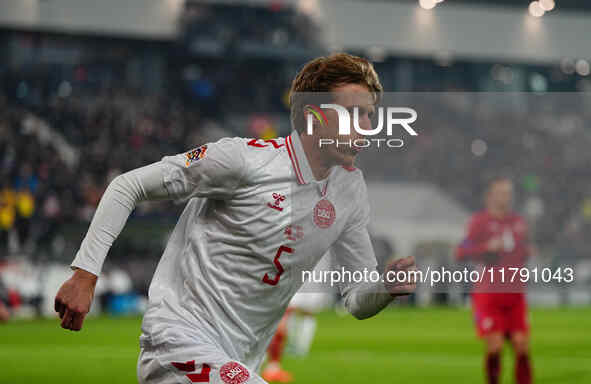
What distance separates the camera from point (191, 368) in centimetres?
295

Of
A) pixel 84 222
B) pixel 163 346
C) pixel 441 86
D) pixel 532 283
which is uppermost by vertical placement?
pixel 441 86

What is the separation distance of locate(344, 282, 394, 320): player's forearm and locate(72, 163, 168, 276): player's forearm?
78 centimetres

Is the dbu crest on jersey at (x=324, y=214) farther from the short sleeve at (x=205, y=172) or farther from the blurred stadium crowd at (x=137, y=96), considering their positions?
the blurred stadium crowd at (x=137, y=96)

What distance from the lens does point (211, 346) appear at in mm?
3031

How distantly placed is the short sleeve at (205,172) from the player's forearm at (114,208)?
0.04 meters

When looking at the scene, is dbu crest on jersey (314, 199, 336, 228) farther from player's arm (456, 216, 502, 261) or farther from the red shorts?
the red shorts

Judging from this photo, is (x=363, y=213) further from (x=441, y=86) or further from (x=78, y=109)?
(x=441, y=86)

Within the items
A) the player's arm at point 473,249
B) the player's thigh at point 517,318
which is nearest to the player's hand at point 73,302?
the player's arm at point 473,249

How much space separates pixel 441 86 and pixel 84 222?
1587cm

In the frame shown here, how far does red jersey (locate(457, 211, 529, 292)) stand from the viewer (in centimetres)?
448

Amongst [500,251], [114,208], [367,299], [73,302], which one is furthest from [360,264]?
[500,251]

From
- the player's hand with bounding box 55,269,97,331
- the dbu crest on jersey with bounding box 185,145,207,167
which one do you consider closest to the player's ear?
the dbu crest on jersey with bounding box 185,145,207,167

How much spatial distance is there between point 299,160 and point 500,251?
3225 millimetres

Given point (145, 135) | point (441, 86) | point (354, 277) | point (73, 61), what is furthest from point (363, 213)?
point (441, 86)
